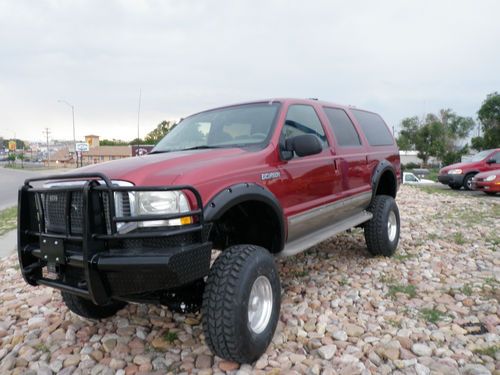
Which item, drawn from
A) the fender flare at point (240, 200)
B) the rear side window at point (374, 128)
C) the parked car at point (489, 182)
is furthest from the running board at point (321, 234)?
the parked car at point (489, 182)

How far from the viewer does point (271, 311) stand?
2.97m

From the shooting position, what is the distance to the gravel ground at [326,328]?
282 cm

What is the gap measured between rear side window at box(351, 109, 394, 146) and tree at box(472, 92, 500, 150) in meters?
31.5

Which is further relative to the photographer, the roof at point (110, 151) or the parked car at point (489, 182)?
the roof at point (110, 151)

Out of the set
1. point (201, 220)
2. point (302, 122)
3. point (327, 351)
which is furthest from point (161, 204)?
point (302, 122)

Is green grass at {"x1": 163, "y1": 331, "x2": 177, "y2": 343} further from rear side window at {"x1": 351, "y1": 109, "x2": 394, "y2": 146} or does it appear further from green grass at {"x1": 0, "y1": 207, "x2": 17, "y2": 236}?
green grass at {"x1": 0, "y1": 207, "x2": 17, "y2": 236}

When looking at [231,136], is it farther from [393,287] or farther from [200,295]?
[393,287]

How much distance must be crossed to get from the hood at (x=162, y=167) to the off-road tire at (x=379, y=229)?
255 cm

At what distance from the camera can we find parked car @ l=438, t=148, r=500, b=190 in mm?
14719

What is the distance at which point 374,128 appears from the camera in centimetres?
563

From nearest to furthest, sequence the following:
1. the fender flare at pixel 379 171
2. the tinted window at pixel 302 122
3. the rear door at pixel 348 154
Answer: the tinted window at pixel 302 122, the rear door at pixel 348 154, the fender flare at pixel 379 171

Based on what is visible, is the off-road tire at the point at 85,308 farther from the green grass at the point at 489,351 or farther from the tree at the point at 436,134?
the tree at the point at 436,134

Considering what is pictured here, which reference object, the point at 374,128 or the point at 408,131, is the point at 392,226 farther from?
the point at 408,131

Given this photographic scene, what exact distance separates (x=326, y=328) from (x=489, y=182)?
1160cm
